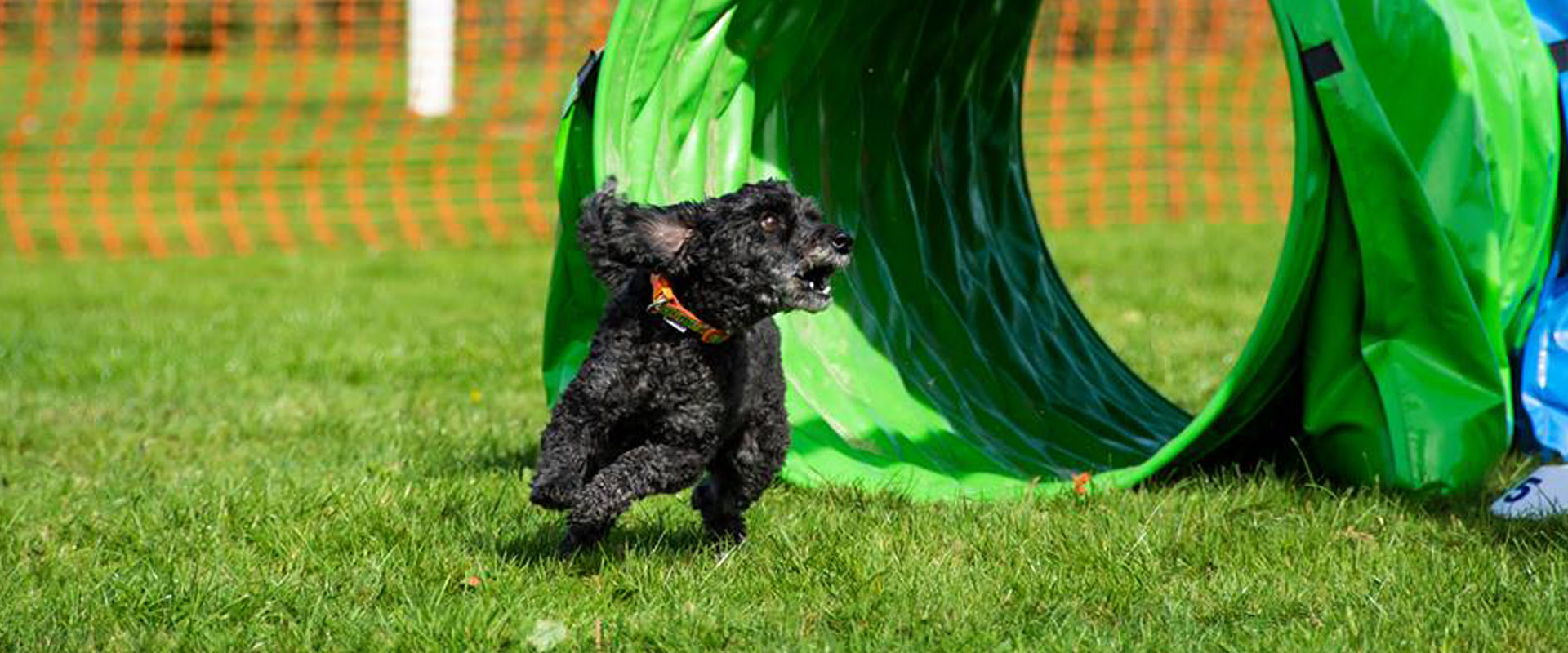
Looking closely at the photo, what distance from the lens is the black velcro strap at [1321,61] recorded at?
4.73 metres

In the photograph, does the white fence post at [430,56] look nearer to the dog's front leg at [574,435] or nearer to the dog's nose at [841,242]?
the dog's front leg at [574,435]

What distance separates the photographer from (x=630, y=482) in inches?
161

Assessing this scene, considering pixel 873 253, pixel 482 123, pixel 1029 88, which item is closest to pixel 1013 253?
pixel 873 253

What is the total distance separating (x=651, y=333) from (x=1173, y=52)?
60.0 feet

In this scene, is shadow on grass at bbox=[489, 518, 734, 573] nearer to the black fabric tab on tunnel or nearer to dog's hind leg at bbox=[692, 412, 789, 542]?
dog's hind leg at bbox=[692, 412, 789, 542]

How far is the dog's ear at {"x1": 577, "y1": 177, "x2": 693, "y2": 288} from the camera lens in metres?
4.09

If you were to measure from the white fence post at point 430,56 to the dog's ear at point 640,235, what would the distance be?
13091mm

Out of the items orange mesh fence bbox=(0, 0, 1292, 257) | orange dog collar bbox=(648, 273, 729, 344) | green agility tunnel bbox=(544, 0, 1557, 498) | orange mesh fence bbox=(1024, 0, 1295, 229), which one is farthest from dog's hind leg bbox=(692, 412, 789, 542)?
orange mesh fence bbox=(1024, 0, 1295, 229)

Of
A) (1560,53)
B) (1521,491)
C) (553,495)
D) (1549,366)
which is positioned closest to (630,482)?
(553,495)

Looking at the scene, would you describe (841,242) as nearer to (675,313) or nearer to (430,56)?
(675,313)

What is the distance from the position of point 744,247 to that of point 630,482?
555 millimetres

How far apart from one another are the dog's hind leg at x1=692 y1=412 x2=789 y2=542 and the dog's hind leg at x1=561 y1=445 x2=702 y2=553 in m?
0.18

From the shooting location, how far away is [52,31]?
26047 millimetres

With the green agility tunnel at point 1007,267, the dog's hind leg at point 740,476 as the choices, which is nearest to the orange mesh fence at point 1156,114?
the green agility tunnel at point 1007,267
